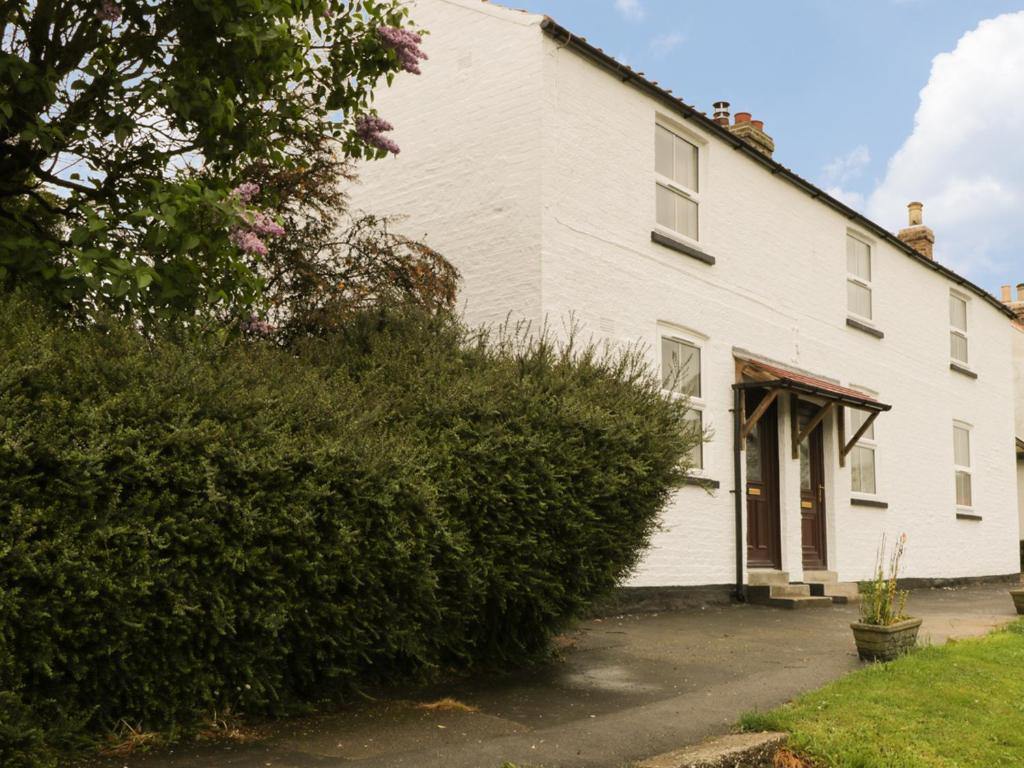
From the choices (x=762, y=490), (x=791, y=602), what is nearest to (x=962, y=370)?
(x=762, y=490)

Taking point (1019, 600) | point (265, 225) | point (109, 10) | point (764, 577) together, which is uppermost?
point (109, 10)

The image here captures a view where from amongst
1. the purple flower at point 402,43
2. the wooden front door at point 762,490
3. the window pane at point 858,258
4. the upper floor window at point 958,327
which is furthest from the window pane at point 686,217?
the upper floor window at point 958,327

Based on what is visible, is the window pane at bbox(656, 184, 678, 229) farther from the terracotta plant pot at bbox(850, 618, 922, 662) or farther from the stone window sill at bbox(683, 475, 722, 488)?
the terracotta plant pot at bbox(850, 618, 922, 662)

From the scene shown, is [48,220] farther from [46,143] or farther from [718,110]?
[718,110]

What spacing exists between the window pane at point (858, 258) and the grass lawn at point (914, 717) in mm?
10671

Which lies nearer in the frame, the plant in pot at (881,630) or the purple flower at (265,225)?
the purple flower at (265,225)

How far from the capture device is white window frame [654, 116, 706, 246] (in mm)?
13695

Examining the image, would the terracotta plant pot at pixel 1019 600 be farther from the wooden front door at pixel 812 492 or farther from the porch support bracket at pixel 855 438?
the porch support bracket at pixel 855 438

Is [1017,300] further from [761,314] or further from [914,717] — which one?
[914,717]

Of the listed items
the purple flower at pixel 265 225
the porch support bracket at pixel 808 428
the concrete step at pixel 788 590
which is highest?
the purple flower at pixel 265 225

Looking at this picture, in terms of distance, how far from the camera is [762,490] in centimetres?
1534

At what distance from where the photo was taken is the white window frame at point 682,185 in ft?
44.9

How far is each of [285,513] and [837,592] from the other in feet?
38.8

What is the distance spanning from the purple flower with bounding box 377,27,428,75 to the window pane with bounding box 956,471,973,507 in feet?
55.6
